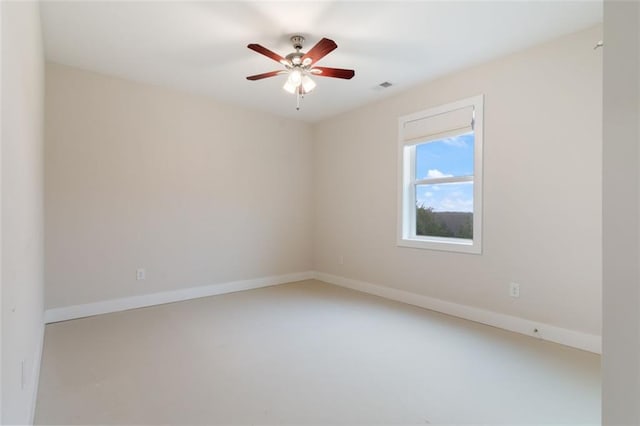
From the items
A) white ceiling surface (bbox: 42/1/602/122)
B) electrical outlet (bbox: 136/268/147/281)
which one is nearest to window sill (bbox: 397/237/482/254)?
white ceiling surface (bbox: 42/1/602/122)

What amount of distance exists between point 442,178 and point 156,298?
3582 mm

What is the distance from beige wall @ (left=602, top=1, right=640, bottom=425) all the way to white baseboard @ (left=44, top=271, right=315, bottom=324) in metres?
4.02

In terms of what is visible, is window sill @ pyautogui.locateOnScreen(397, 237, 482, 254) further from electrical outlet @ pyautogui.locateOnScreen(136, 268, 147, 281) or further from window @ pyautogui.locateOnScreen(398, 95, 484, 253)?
electrical outlet @ pyautogui.locateOnScreen(136, 268, 147, 281)

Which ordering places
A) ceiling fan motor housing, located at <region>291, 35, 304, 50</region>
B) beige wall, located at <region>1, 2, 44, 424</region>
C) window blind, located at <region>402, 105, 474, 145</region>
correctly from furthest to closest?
window blind, located at <region>402, 105, 474, 145</region> < ceiling fan motor housing, located at <region>291, 35, 304, 50</region> < beige wall, located at <region>1, 2, 44, 424</region>

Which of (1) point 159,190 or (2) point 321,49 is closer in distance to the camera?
(2) point 321,49

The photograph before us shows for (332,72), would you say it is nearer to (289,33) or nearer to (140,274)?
(289,33)

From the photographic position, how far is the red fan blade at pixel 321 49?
89.1 inches

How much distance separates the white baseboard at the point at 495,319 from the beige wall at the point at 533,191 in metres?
0.06

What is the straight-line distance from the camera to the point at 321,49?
239 centimetres

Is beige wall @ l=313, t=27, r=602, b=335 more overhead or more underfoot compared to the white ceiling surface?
more underfoot

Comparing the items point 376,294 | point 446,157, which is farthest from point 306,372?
point 446,157

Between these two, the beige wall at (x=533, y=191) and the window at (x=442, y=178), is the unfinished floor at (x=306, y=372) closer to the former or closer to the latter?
the beige wall at (x=533, y=191)

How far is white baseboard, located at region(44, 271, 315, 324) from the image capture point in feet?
10.6

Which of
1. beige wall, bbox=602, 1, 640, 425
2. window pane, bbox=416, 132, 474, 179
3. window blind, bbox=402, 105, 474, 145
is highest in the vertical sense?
window blind, bbox=402, 105, 474, 145
